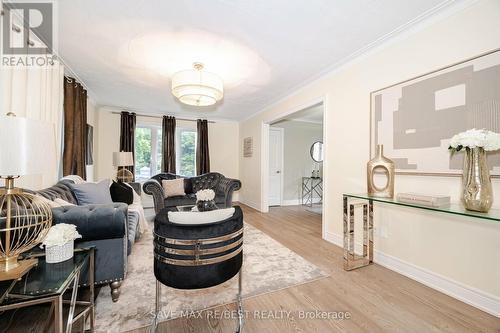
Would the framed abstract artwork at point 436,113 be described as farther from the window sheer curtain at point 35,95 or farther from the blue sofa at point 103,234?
the window sheer curtain at point 35,95

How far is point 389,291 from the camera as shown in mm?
1923

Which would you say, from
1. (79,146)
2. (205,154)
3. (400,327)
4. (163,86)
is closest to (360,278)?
(400,327)

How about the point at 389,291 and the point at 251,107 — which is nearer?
the point at 389,291

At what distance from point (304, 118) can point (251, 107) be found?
67.6 inches

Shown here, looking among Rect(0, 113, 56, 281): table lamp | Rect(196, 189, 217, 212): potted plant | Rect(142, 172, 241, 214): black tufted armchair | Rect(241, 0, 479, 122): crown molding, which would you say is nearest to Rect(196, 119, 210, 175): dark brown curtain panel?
Rect(142, 172, 241, 214): black tufted armchair

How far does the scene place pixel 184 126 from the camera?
5.82 m

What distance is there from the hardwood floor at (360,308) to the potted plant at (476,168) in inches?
33.2

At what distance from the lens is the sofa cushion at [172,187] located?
4.43 m

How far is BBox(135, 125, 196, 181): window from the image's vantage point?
544cm

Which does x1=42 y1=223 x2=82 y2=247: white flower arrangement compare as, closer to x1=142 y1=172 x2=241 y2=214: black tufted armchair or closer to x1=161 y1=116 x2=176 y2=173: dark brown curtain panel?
x1=142 y1=172 x2=241 y2=214: black tufted armchair

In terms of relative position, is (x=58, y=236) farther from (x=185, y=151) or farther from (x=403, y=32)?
(x=185, y=151)

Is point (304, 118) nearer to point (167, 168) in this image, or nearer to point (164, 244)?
point (167, 168)

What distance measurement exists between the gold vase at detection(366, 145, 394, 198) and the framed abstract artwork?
14cm

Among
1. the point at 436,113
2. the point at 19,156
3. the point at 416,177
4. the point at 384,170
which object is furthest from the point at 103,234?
the point at 436,113
